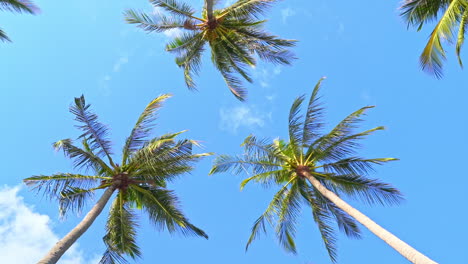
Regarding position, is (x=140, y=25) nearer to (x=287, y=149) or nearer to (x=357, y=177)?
(x=287, y=149)

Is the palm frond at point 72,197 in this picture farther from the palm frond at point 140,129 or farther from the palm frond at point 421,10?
the palm frond at point 421,10

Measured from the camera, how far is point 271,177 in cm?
1464

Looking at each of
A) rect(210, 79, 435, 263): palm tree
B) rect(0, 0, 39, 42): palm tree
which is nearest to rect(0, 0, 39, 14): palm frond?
rect(0, 0, 39, 42): palm tree

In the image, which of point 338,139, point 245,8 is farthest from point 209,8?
point 338,139

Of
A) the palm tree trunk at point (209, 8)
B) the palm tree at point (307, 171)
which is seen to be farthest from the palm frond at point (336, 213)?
the palm tree trunk at point (209, 8)

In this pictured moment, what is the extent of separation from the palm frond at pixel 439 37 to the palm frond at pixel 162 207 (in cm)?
866

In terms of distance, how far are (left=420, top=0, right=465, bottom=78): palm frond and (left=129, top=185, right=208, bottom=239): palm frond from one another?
28.4ft

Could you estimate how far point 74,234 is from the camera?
410 inches

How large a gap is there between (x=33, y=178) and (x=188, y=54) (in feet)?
30.0

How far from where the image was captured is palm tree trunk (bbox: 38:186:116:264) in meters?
9.01

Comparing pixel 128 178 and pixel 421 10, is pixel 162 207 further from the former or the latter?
pixel 421 10

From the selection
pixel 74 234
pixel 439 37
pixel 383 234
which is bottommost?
pixel 74 234

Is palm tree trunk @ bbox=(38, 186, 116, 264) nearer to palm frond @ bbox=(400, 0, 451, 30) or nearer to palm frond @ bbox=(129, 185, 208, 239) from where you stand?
palm frond @ bbox=(129, 185, 208, 239)

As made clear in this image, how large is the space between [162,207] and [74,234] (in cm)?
285
